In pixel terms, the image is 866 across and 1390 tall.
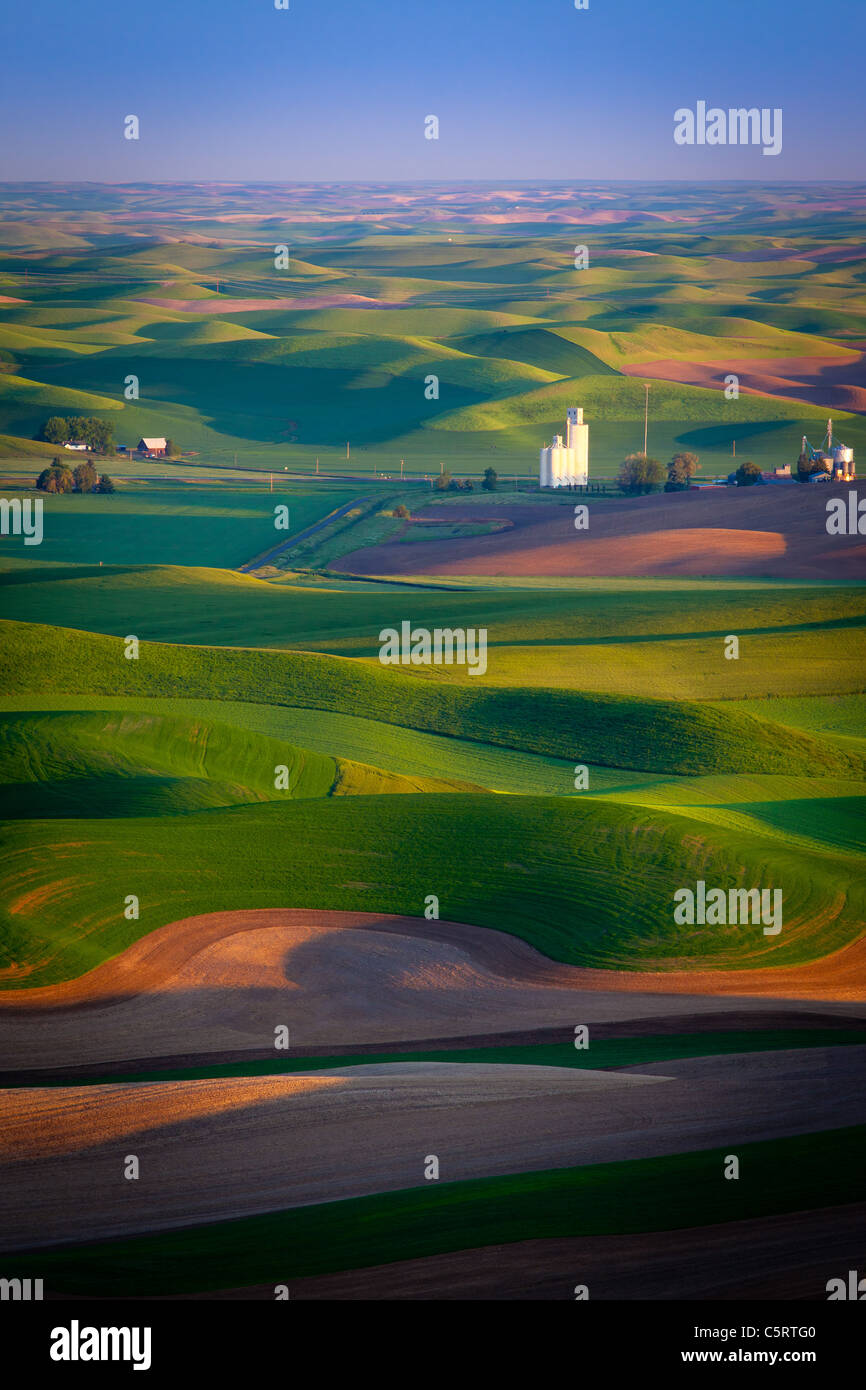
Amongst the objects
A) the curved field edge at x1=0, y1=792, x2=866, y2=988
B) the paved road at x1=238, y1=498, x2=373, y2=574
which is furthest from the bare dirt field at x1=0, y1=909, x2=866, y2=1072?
Answer: the paved road at x1=238, y1=498, x2=373, y2=574

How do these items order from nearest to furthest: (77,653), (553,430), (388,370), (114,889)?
(114,889) → (77,653) → (553,430) → (388,370)

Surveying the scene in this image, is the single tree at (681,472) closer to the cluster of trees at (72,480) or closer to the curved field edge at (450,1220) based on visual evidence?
the cluster of trees at (72,480)

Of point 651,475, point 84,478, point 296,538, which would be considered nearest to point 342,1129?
point 296,538

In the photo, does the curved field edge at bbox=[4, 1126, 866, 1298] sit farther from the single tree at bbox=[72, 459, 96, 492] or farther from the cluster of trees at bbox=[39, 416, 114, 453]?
the cluster of trees at bbox=[39, 416, 114, 453]
